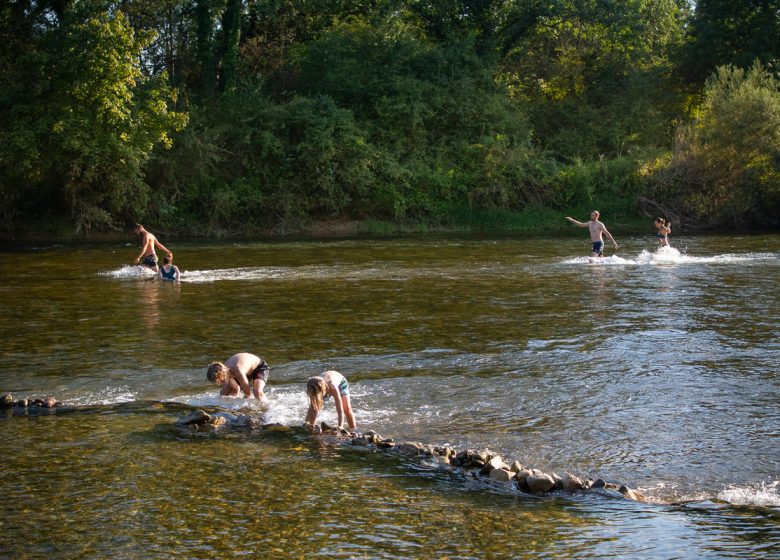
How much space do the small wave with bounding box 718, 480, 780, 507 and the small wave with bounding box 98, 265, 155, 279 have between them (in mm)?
22142

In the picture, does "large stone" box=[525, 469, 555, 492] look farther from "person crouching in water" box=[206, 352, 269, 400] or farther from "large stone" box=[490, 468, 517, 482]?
"person crouching in water" box=[206, 352, 269, 400]

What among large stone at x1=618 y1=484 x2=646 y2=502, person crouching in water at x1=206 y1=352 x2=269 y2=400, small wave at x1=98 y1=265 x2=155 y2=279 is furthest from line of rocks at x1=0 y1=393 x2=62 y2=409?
small wave at x1=98 y1=265 x2=155 y2=279

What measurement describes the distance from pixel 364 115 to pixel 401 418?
4163 centimetres

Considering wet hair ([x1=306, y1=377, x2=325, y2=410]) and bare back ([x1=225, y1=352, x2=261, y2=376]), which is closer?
wet hair ([x1=306, y1=377, x2=325, y2=410])

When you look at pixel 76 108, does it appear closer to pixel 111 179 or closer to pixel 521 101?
pixel 111 179

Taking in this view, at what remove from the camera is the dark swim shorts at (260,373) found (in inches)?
482

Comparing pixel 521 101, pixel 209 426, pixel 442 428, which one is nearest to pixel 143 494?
pixel 209 426

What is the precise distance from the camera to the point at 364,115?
51375mm

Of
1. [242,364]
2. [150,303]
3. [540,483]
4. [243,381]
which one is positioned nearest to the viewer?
[540,483]

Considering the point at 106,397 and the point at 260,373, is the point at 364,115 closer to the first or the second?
the point at 260,373

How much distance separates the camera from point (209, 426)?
35.2 feet

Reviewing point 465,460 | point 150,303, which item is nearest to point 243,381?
point 465,460

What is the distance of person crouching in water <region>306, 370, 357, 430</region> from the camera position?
1038 centimetres

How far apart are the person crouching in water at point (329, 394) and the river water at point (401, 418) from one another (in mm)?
317
